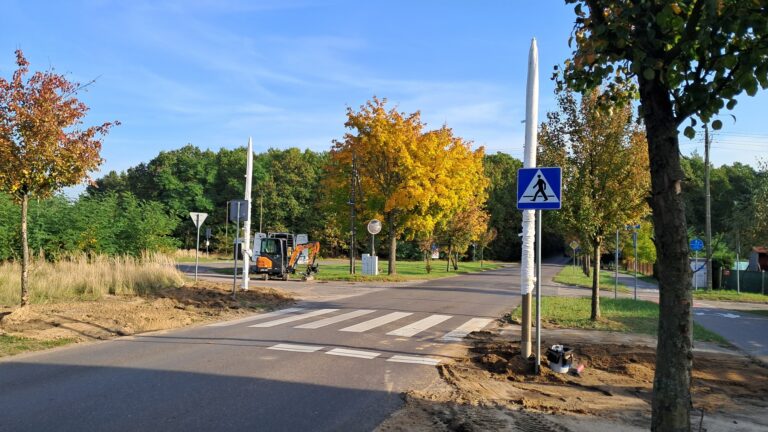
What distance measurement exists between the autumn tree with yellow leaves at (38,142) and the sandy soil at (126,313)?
0.93 m

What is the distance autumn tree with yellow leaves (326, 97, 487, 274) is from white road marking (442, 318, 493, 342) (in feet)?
55.4

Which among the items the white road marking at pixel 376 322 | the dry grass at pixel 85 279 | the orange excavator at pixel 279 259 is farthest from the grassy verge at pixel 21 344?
Result: the orange excavator at pixel 279 259

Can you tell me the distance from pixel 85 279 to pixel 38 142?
241 inches

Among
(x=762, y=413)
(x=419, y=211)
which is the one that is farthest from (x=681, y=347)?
(x=419, y=211)

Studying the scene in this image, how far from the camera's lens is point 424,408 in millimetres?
6242

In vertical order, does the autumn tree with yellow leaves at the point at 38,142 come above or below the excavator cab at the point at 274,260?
above

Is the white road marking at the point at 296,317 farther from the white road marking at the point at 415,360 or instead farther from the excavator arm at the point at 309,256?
the excavator arm at the point at 309,256

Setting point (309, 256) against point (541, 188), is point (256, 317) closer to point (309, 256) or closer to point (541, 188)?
point (541, 188)

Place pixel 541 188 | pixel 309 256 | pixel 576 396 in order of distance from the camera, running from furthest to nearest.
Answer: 1. pixel 309 256
2. pixel 541 188
3. pixel 576 396

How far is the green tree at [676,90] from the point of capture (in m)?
3.78

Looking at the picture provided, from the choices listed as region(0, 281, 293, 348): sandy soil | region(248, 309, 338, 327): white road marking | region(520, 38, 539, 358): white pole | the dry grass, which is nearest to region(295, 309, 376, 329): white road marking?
region(248, 309, 338, 327): white road marking

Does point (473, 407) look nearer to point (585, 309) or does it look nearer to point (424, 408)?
point (424, 408)

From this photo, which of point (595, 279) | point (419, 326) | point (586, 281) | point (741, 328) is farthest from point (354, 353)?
point (586, 281)

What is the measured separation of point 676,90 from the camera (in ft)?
13.6
